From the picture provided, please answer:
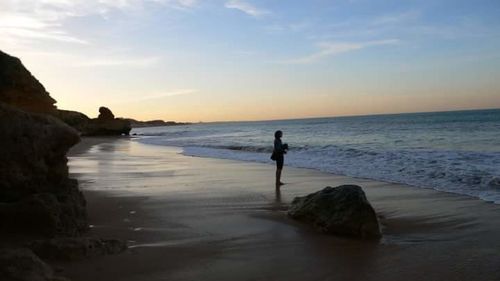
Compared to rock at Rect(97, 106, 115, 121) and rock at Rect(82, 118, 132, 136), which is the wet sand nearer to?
rock at Rect(82, 118, 132, 136)

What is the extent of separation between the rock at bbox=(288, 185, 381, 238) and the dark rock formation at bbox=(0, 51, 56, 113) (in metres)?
4.79

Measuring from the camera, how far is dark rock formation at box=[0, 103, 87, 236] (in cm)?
609

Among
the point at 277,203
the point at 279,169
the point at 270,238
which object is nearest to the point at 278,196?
the point at 277,203

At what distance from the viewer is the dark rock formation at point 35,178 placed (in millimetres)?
6090

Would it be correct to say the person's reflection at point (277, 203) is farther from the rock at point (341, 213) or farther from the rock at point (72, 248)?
the rock at point (72, 248)

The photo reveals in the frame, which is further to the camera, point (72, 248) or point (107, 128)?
point (107, 128)

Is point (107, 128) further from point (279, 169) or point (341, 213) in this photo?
point (341, 213)

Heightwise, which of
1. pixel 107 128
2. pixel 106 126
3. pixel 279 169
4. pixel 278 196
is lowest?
pixel 278 196

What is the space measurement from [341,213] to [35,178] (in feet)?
15.0

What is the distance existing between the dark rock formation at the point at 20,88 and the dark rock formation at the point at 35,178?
3.78 feet

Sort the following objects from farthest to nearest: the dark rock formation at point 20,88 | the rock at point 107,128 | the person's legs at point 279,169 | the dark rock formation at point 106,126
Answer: the dark rock formation at point 106,126 < the rock at point 107,128 < the person's legs at point 279,169 < the dark rock formation at point 20,88

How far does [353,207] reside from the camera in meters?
7.29

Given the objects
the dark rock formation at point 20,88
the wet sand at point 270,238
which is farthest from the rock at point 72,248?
the dark rock formation at point 20,88

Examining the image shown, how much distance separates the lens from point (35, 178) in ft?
21.5
